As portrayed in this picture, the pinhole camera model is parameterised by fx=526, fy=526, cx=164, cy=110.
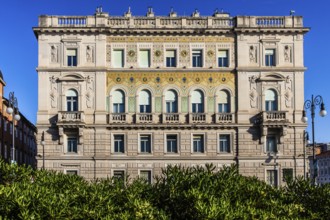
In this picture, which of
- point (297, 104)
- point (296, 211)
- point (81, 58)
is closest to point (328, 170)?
point (297, 104)

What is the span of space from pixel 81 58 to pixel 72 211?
33659 mm

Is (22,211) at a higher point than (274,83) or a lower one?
lower

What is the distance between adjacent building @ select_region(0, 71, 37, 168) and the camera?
201 ft

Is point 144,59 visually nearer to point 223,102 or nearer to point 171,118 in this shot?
point 171,118

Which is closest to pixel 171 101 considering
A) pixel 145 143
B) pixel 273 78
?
pixel 145 143

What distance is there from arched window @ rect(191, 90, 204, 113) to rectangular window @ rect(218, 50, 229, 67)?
3469 mm

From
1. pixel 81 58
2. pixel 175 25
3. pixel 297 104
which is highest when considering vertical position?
pixel 175 25

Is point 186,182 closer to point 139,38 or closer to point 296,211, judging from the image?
point 296,211

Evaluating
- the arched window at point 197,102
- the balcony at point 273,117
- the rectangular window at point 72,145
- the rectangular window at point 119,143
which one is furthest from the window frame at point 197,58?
the rectangular window at point 72,145

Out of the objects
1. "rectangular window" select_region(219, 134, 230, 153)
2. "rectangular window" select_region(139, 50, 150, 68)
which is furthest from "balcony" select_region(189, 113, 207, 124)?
"rectangular window" select_region(139, 50, 150, 68)

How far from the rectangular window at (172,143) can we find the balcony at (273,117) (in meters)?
8.10

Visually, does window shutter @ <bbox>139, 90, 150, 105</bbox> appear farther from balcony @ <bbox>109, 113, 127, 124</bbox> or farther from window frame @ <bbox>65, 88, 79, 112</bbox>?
window frame @ <bbox>65, 88, 79, 112</bbox>

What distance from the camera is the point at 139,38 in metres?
49.8

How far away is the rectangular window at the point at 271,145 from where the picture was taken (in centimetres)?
4919
